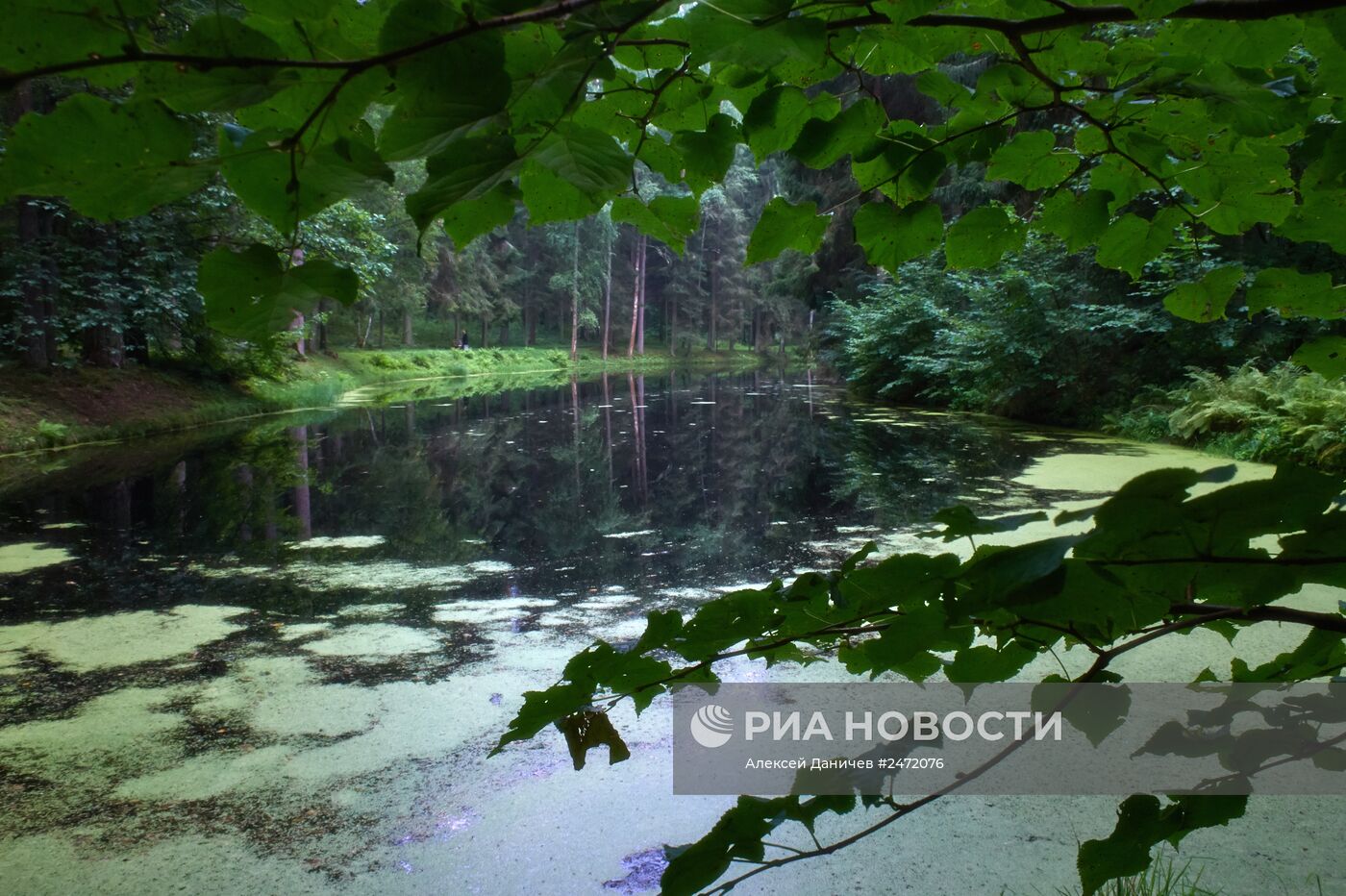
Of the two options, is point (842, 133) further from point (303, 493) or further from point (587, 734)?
point (303, 493)

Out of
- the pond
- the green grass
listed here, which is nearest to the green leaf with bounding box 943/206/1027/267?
the pond

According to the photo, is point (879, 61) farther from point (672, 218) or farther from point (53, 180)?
point (53, 180)

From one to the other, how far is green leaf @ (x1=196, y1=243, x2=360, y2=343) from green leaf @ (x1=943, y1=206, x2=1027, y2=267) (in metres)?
0.62

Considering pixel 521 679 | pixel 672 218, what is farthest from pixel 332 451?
pixel 672 218

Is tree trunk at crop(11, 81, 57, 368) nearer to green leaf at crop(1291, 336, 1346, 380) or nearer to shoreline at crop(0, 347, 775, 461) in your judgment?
shoreline at crop(0, 347, 775, 461)

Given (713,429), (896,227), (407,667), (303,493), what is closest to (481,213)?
(896,227)

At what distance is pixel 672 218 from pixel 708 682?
0.42 metres

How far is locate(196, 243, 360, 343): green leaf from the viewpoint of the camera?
1.28 feet

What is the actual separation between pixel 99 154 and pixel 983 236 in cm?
75

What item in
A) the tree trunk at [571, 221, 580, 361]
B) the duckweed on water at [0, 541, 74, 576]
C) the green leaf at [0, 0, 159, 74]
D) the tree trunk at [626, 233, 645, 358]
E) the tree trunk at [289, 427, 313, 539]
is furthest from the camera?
the tree trunk at [626, 233, 645, 358]

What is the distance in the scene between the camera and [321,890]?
1.54 m

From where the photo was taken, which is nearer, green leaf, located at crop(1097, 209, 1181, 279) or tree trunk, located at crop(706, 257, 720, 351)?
green leaf, located at crop(1097, 209, 1181, 279)

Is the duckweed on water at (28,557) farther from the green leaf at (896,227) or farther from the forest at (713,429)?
the green leaf at (896,227)

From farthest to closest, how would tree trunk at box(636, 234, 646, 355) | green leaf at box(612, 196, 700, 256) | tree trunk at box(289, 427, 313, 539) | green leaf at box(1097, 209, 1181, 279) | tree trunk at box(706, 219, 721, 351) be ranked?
1. tree trunk at box(706, 219, 721, 351)
2. tree trunk at box(636, 234, 646, 355)
3. tree trunk at box(289, 427, 313, 539)
4. green leaf at box(1097, 209, 1181, 279)
5. green leaf at box(612, 196, 700, 256)
